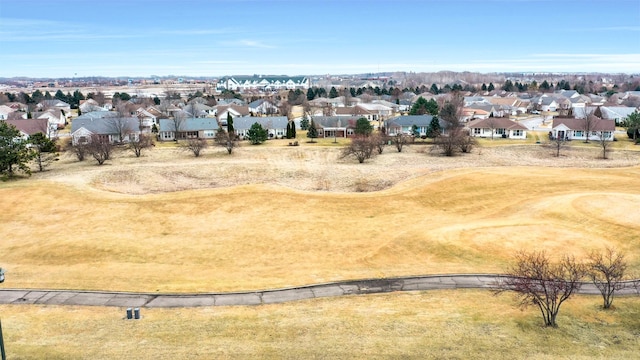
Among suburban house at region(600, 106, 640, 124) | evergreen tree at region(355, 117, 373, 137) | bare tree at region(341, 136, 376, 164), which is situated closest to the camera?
bare tree at region(341, 136, 376, 164)

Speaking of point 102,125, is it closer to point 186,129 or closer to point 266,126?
point 186,129

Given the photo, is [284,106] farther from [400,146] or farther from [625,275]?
[625,275]

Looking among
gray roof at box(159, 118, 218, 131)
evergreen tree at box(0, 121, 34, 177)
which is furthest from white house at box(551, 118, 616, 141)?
evergreen tree at box(0, 121, 34, 177)

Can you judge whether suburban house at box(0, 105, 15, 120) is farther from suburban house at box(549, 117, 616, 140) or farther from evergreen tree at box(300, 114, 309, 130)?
suburban house at box(549, 117, 616, 140)

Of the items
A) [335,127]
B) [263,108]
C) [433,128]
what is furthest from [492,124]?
[263,108]

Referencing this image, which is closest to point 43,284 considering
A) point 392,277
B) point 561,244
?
point 392,277

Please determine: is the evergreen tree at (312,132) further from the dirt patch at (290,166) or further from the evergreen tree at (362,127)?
the dirt patch at (290,166)

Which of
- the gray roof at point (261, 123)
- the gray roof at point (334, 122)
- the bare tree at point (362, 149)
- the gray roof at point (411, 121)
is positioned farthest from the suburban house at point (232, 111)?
the bare tree at point (362, 149)
